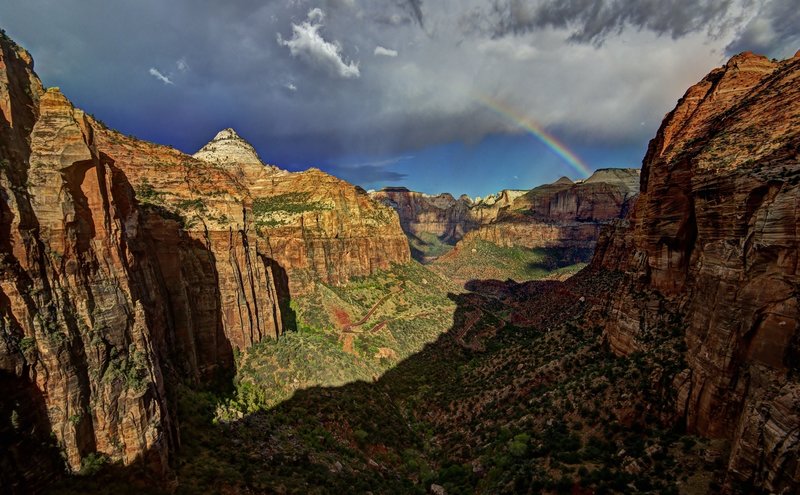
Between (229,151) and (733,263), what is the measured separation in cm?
13409

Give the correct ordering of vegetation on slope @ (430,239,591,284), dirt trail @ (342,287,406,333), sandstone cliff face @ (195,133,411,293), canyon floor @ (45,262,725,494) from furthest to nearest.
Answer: vegetation on slope @ (430,239,591,284)
sandstone cliff face @ (195,133,411,293)
dirt trail @ (342,287,406,333)
canyon floor @ (45,262,725,494)

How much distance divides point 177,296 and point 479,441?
34657mm

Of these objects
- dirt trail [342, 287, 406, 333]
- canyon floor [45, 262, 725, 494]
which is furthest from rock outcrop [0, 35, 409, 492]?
dirt trail [342, 287, 406, 333]

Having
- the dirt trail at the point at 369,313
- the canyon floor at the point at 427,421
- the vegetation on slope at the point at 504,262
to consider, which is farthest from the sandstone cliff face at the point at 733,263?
the vegetation on slope at the point at 504,262

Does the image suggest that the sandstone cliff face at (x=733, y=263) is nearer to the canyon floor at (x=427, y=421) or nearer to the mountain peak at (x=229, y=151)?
the canyon floor at (x=427, y=421)

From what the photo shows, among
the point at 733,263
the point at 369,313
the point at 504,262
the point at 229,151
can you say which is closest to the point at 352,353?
the point at 369,313

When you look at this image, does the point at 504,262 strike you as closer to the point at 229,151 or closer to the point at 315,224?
the point at 315,224

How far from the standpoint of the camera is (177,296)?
33.9 metres

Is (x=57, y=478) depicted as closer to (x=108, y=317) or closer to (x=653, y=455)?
(x=108, y=317)

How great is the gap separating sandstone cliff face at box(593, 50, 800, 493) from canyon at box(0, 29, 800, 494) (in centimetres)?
13

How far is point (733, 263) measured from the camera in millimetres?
20484

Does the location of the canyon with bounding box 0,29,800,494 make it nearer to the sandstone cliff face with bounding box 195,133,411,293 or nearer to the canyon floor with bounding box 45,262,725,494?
the canyon floor with bounding box 45,262,725,494

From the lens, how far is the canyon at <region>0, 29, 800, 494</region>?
1703 centimetres

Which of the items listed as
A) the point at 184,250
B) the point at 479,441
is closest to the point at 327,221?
the point at 184,250
